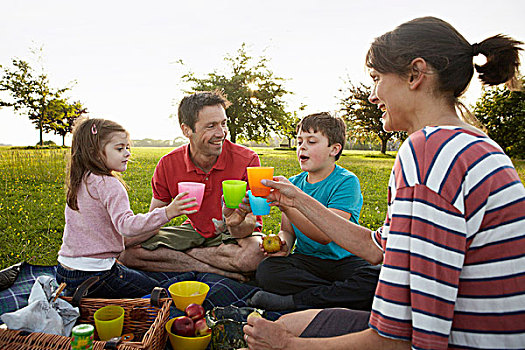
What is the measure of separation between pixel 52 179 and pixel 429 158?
40.1 feet

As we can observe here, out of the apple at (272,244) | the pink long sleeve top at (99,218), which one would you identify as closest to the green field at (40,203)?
the pink long sleeve top at (99,218)

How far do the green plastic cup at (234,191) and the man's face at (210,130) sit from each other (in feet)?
3.79

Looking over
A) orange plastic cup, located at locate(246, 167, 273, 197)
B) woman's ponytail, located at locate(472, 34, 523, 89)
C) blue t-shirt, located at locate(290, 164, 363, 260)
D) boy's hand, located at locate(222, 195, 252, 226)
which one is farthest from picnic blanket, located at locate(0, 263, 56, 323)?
woman's ponytail, located at locate(472, 34, 523, 89)

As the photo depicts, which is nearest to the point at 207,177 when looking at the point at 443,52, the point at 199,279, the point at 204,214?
the point at 204,214

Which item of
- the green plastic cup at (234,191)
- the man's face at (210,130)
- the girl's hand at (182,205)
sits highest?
the man's face at (210,130)

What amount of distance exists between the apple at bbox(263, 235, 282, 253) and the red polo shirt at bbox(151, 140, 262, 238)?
0.89 m

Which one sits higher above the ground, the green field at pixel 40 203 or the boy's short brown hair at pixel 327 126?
the boy's short brown hair at pixel 327 126

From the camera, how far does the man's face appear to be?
14.6 ft

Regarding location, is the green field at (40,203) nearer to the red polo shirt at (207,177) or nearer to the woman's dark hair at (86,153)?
the woman's dark hair at (86,153)

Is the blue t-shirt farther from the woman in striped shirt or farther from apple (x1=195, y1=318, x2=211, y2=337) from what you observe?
the woman in striped shirt

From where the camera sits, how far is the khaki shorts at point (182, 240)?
4.45 metres

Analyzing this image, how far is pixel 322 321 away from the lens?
7.39 feet

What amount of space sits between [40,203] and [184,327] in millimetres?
6773

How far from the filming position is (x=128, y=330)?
9.79ft
